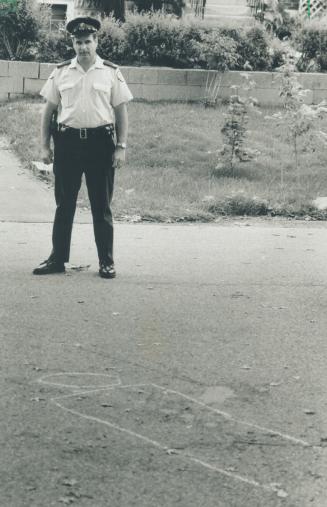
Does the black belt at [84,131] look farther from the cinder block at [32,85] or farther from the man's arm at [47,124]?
the cinder block at [32,85]

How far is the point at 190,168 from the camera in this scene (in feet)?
43.8

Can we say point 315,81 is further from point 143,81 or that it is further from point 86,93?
point 86,93

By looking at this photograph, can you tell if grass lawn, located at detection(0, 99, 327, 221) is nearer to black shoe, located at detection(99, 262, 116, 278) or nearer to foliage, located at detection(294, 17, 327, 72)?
foliage, located at detection(294, 17, 327, 72)

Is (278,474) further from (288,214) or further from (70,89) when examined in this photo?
(288,214)

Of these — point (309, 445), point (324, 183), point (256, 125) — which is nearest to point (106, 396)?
point (309, 445)

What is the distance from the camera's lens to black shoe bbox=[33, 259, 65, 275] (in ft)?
27.2

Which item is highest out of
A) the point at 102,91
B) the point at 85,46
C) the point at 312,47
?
the point at 85,46

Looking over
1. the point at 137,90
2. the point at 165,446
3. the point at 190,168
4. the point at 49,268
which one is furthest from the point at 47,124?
the point at 137,90

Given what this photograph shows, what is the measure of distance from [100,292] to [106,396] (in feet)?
7.64

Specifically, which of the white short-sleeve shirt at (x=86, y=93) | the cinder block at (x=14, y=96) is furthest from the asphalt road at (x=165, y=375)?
the cinder block at (x=14, y=96)

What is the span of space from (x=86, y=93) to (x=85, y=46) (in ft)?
1.11

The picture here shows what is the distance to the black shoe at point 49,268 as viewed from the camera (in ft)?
27.2

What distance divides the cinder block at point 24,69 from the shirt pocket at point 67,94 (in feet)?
31.4

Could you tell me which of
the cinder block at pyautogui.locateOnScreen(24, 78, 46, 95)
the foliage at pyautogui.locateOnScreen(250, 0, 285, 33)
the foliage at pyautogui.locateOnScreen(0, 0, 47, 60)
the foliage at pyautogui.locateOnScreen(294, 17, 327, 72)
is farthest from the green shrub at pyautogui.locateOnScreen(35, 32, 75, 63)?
the foliage at pyautogui.locateOnScreen(250, 0, 285, 33)
